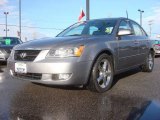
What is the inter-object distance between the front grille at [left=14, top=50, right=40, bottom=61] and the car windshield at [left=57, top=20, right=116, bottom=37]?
1459 mm

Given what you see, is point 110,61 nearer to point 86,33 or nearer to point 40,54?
point 86,33

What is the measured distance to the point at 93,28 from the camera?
610cm

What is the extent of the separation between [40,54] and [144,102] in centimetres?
187

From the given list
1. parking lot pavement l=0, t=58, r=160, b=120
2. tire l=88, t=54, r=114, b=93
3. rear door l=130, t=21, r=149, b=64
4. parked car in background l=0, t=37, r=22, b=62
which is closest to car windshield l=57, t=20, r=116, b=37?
tire l=88, t=54, r=114, b=93


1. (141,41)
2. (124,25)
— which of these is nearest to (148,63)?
(141,41)

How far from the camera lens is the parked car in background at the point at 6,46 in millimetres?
10477

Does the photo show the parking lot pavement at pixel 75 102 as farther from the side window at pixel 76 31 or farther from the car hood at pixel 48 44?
the side window at pixel 76 31

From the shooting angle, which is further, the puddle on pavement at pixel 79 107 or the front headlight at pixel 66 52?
the front headlight at pixel 66 52

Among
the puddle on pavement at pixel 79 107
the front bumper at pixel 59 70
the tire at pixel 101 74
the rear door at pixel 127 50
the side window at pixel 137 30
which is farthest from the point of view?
the side window at pixel 137 30

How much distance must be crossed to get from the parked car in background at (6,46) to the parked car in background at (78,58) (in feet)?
17.2

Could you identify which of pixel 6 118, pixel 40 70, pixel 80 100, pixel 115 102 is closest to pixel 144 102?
pixel 115 102

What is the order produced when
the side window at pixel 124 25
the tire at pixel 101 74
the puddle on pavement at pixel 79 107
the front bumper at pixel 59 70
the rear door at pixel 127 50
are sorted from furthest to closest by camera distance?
the side window at pixel 124 25
the rear door at pixel 127 50
the tire at pixel 101 74
the front bumper at pixel 59 70
the puddle on pavement at pixel 79 107

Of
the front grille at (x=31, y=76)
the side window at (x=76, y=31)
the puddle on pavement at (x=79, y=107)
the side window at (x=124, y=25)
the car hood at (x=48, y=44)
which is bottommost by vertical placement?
the puddle on pavement at (x=79, y=107)

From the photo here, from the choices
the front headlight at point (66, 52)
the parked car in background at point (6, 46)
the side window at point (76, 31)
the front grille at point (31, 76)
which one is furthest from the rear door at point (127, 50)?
the parked car in background at point (6, 46)
